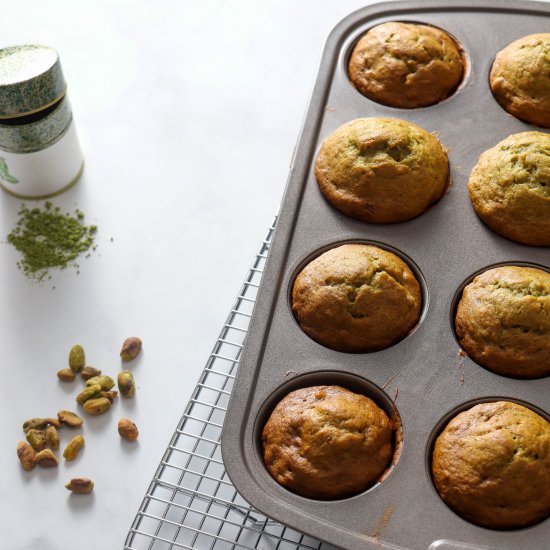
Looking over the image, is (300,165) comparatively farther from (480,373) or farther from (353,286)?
(480,373)

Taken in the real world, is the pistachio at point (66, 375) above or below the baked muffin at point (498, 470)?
below

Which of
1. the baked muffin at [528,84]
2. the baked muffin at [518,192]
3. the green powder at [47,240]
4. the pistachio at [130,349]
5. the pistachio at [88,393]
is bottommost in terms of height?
the pistachio at [88,393]

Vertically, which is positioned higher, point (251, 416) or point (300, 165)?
point (300, 165)

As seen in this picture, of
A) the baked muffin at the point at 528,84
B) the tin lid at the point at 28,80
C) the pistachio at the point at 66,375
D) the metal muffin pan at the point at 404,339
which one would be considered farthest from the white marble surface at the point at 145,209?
the baked muffin at the point at 528,84

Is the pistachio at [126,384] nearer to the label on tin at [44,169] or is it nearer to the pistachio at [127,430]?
the pistachio at [127,430]

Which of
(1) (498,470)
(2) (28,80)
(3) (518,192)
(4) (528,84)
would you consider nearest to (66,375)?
(2) (28,80)

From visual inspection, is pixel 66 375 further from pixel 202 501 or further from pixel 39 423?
pixel 202 501

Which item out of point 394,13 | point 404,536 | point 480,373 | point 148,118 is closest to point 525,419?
point 480,373

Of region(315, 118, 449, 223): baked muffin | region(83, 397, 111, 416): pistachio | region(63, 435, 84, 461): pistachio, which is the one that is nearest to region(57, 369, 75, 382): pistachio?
region(83, 397, 111, 416): pistachio
